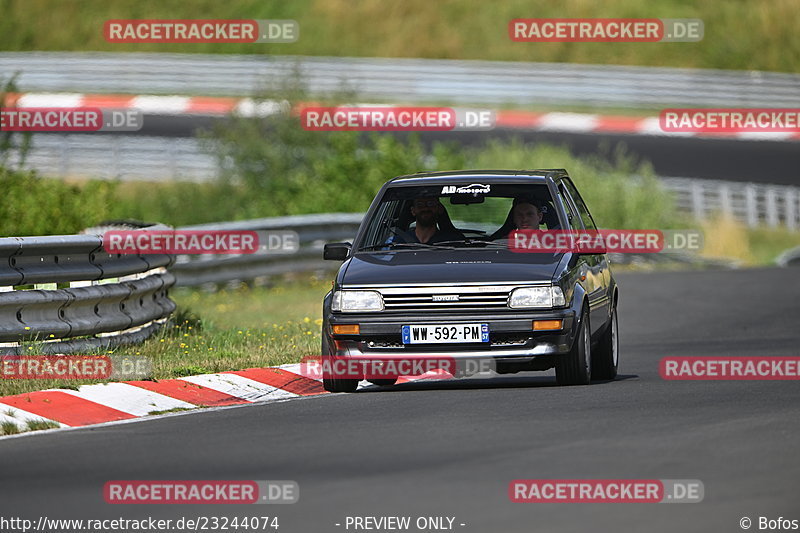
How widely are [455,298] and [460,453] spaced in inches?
122

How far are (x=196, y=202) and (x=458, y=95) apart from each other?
14352mm

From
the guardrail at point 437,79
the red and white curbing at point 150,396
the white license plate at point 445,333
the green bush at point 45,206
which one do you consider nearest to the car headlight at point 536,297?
the white license plate at point 445,333

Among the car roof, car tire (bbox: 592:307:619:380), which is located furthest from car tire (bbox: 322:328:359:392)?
car tire (bbox: 592:307:619:380)

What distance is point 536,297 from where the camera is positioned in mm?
12055

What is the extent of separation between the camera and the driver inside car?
1316cm

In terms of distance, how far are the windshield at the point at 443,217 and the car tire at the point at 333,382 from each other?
1.00 m

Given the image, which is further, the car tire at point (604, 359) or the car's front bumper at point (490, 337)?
the car tire at point (604, 359)

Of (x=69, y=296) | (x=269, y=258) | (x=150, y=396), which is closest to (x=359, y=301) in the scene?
(x=150, y=396)

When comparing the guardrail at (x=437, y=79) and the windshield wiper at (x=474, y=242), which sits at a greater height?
the guardrail at (x=437, y=79)

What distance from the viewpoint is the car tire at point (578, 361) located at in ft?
40.3

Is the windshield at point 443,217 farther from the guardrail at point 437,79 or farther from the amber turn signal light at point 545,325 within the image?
the guardrail at point 437,79

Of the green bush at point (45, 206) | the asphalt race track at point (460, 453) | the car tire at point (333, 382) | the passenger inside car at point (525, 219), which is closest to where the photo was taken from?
the asphalt race track at point (460, 453)

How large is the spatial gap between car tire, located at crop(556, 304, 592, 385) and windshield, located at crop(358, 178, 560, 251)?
36.8 inches

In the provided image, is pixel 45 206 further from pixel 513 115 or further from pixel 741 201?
pixel 513 115
